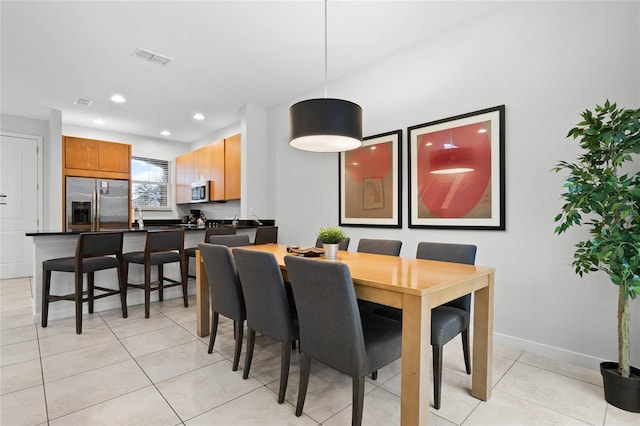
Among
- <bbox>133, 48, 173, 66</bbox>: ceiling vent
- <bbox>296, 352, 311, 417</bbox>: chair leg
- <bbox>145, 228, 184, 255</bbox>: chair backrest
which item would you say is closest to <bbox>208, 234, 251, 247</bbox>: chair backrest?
<bbox>145, 228, 184, 255</bbox>: chair backrest

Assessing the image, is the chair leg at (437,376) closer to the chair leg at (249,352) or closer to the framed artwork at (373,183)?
the chair leg at (249,352)

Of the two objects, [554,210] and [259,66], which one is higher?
[259,66]

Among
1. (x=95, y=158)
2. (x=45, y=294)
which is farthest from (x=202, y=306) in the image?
(x=95, y=158)

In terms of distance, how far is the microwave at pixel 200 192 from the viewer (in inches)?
237

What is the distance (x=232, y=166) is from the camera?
17.9ft

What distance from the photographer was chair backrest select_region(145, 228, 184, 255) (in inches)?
134

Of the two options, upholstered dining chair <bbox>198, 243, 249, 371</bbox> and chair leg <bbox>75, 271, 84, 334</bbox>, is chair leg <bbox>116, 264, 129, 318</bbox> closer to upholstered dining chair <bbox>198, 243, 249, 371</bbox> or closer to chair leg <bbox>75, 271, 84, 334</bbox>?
chair leg <bbox>75, 271, 84, 334</bbox>

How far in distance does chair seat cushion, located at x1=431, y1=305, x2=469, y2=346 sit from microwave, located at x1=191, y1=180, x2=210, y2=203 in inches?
198

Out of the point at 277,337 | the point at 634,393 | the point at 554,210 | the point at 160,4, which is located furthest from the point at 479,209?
the point at 160,4

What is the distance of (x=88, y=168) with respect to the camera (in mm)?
5684

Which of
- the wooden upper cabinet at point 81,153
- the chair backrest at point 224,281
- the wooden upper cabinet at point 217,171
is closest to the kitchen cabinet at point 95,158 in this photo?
the wooden upper cabinet at point 81,153

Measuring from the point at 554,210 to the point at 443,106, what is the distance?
135 cm

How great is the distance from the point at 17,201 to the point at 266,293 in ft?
20.0

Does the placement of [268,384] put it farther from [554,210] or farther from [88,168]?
[88,168]
